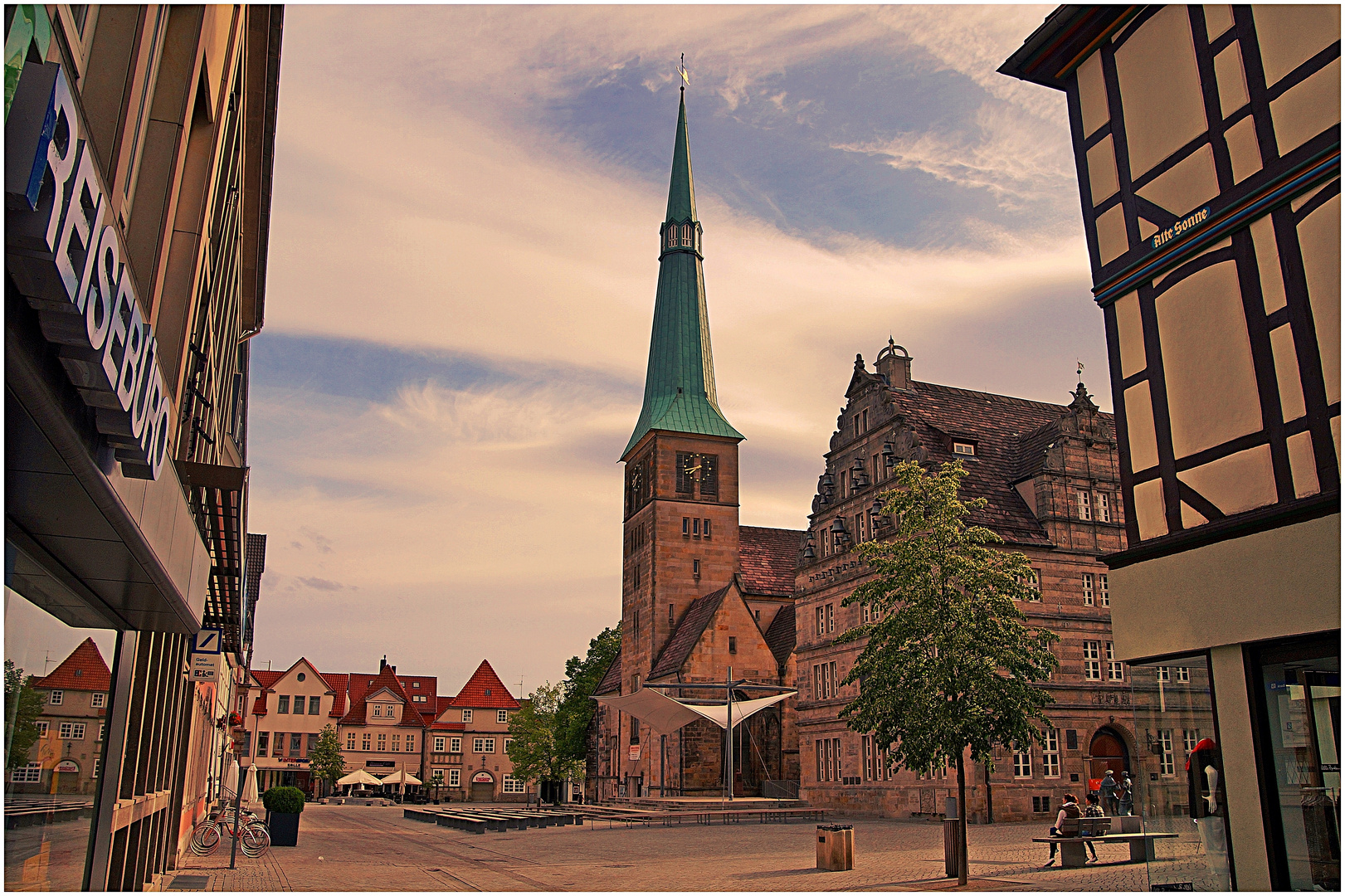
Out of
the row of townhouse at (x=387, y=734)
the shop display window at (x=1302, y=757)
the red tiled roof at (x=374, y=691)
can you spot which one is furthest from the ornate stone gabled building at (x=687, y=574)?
the shop display window at (x=1302, y=757)

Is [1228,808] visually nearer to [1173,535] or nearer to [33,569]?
[1173,535]

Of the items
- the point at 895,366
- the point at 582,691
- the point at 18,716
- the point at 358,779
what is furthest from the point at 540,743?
the point at 18,716

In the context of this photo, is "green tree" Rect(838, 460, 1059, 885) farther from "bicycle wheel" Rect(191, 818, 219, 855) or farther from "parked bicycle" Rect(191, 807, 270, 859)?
"bicycle wheel" Rect(191, 818, 219, 855)

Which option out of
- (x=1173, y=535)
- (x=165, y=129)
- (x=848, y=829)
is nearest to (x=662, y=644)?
(x=848, y=829)

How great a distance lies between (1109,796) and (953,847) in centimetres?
1781

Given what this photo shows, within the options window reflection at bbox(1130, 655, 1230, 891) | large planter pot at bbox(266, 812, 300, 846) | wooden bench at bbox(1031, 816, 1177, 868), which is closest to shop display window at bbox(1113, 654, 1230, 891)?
window reflection at bbox(1130, 655, 1230, 891)

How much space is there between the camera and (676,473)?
220ft

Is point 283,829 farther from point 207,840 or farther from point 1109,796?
point 1109,796

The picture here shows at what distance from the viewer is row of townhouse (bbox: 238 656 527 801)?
85000 mm

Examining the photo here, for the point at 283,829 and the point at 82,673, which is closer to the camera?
the point at 82,673

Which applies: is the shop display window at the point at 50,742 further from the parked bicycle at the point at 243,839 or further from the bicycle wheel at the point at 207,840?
the bicycle wheel at the point at 207,840

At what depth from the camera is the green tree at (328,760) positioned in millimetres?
79812

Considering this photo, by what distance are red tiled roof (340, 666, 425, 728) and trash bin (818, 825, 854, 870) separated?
2963 inches

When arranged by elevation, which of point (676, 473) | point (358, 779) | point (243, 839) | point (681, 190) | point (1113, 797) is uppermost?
point (681, 190)
